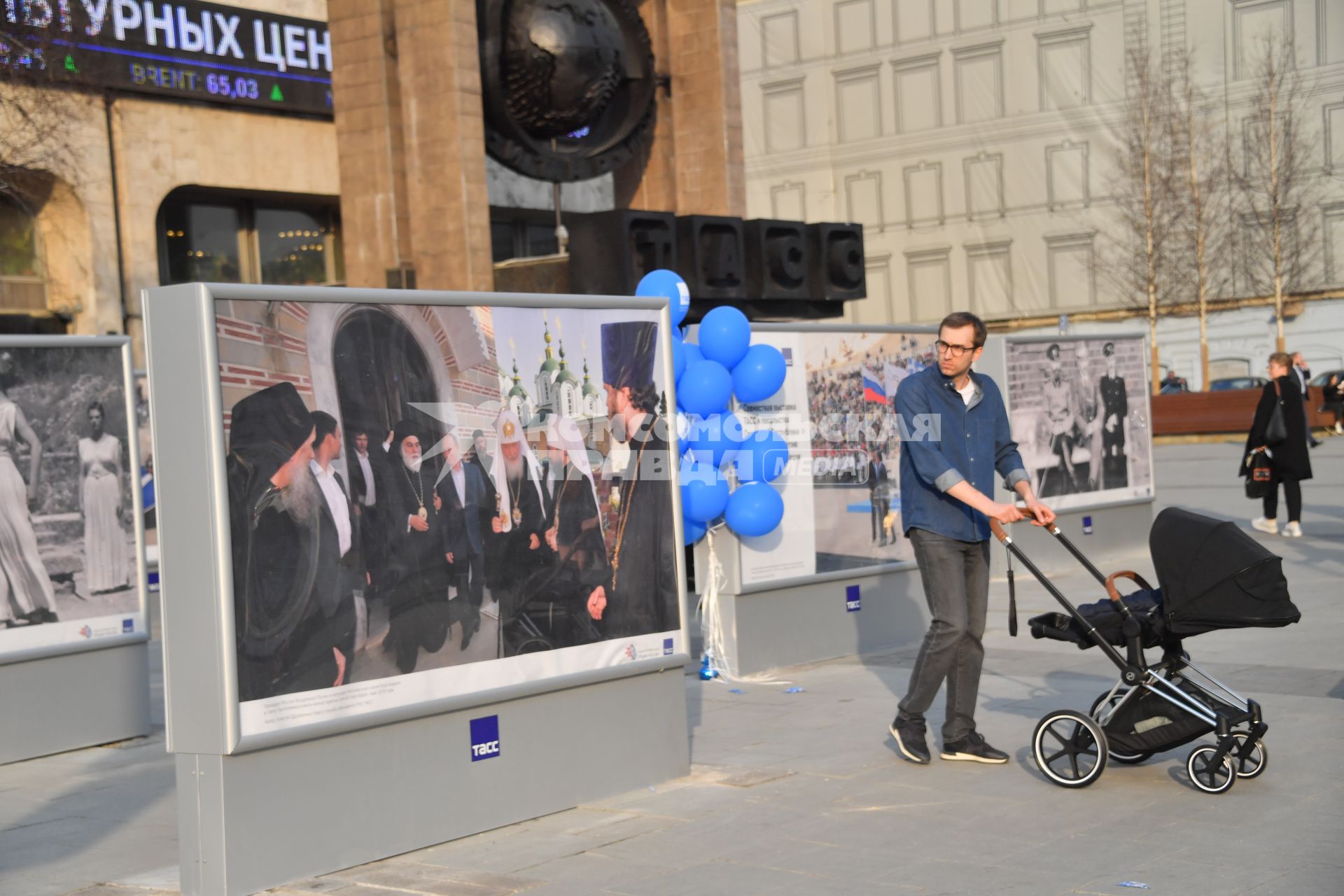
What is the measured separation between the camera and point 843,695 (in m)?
8.84

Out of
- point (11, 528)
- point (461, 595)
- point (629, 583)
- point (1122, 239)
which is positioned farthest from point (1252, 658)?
point (1122, 239)

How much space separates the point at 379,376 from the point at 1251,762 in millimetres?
3793

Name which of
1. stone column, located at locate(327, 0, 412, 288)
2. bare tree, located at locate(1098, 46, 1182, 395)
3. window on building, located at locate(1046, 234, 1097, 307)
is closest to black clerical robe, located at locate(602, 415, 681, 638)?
stone column, located at locate(327, 0, 412, 288)

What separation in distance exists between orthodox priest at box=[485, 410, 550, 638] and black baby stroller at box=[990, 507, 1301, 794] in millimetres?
1908

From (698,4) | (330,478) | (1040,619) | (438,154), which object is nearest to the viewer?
(330,478)

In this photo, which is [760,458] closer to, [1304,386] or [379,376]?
[379,376]

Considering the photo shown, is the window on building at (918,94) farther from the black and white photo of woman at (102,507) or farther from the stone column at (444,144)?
the black and white photo of woman at (102,507)

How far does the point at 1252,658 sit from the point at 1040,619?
331 centimetres

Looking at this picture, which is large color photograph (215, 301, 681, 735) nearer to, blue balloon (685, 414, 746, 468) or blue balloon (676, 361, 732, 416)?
blue balloon (676, 361, 732, 416)

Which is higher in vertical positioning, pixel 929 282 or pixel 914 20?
pixel 914 20

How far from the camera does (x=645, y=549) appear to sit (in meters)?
6.93

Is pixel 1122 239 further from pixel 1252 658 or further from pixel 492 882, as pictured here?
pixel 492 882

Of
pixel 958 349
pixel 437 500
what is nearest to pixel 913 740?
pixel 958 349

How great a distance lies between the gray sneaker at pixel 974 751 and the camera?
6.87 m
